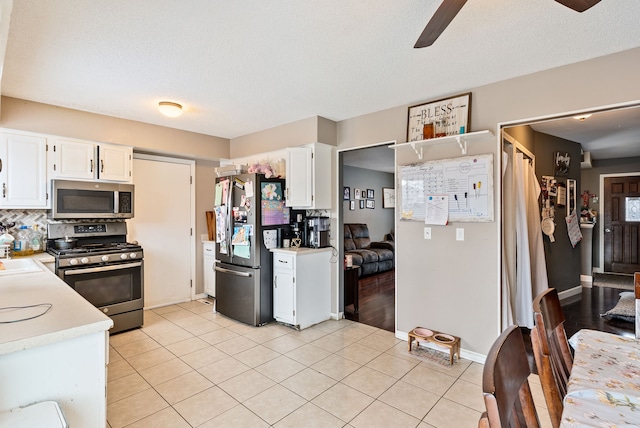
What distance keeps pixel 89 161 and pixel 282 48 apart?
110 inches

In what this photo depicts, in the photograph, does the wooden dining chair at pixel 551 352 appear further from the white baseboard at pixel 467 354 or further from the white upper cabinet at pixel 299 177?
the white upper cabinet at pixel 299 177

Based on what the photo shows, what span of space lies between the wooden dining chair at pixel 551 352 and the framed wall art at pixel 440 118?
2003mm

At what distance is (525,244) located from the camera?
12.0ft

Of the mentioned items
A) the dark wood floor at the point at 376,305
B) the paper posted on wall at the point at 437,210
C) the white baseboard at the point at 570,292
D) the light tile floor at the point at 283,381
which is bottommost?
the light tile floor at the point at 283,381

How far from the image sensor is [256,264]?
3.73 metres

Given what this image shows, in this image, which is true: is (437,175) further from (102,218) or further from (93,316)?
(102,218)

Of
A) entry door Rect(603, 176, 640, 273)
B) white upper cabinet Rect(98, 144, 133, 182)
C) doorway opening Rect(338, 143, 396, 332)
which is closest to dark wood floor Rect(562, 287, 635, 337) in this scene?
entry door Rect(603, 176, 640, 273)

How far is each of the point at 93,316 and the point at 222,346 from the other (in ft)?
6.49

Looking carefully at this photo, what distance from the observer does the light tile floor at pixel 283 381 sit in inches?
84.0

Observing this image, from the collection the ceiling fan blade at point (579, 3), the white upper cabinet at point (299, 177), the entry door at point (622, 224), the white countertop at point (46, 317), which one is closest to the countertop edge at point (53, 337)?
the white countertop at point (46, 317)

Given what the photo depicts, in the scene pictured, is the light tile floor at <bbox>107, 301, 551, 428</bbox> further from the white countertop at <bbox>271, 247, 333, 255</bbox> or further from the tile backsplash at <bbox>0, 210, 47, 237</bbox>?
the tile backsplash at <bbox>0, 210, 47, 237</bbox>

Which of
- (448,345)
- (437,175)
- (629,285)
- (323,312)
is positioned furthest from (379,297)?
(629,285)

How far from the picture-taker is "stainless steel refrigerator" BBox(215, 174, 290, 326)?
3.74 metres

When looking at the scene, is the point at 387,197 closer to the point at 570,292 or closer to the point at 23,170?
the point at 570,292
